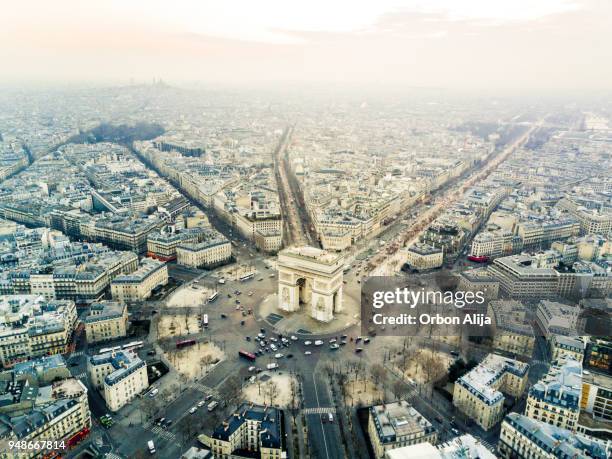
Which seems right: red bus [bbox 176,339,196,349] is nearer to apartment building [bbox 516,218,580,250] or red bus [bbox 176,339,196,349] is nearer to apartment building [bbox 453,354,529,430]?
apartment building [bbox 453,354,529,430]

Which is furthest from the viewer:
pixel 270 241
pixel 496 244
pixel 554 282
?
pixel 270 241

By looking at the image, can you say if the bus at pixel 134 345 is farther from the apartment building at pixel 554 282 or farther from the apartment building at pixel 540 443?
the apartment building at pixel 554 282

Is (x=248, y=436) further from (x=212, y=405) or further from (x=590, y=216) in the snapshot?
(x=590, y=216)

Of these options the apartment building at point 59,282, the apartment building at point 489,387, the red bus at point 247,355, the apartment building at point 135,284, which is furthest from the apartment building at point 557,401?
the apartment building at point 59,282

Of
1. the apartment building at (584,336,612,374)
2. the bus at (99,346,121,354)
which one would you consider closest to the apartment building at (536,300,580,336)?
the apartment building at (584,336,612,374)

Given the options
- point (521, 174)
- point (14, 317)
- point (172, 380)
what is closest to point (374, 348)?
point (172, 380)

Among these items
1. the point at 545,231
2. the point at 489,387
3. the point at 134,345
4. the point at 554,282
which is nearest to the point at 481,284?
the point at 554,282
